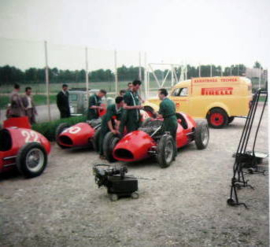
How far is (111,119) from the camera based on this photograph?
6.27m

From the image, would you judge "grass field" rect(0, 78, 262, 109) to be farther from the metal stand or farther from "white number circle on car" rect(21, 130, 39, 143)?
the metal stand

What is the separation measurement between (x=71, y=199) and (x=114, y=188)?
2.01 ft

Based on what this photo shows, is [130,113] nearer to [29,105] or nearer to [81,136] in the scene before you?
[81,136]

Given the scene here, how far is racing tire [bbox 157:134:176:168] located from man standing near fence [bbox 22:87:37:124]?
4353 mm

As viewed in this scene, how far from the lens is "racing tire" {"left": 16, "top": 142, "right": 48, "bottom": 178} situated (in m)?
4.89

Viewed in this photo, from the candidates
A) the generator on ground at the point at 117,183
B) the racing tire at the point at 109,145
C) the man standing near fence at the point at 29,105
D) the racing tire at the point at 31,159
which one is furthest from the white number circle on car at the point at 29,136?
the man standing near fence at the point at 29,105

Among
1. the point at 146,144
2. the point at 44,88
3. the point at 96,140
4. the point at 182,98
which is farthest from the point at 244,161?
the point at 44,88

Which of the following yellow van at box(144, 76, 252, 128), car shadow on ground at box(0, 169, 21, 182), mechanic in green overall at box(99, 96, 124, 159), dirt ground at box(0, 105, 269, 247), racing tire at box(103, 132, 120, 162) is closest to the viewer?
dirt ground at box(0, 105, 269, 247)

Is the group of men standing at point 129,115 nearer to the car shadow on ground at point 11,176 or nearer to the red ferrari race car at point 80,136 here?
the red ferrari race car at point 80,136

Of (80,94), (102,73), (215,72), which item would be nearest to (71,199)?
(80,94)

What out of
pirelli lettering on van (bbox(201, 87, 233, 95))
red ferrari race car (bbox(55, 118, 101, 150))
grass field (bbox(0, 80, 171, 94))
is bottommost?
red ferrari race car (bbox(55, 118, 101, 150))

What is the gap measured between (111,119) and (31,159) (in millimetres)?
1795

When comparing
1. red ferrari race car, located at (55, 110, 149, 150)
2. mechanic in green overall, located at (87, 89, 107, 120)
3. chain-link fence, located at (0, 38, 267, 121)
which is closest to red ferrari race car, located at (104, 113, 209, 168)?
red ferrari race car, located at (55, 110, 149, 150)

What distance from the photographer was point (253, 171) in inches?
201
